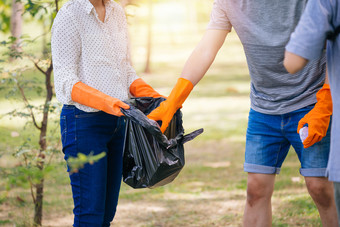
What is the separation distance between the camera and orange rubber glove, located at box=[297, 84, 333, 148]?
96.7 inches

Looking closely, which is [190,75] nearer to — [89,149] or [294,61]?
[89,149]

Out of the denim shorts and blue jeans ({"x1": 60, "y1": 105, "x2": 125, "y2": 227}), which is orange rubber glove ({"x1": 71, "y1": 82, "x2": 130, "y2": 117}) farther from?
the denim shorts

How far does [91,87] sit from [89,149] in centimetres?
34

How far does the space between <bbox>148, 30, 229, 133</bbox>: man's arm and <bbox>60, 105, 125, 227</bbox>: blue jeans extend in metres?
0.28

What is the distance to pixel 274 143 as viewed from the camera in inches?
108

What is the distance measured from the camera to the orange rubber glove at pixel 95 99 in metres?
2.57

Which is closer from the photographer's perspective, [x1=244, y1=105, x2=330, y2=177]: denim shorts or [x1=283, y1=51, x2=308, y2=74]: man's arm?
[x1=283, y1=51, x2=308, y2=74]: man's arm

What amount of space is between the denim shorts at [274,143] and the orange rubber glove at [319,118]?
0.31 ft

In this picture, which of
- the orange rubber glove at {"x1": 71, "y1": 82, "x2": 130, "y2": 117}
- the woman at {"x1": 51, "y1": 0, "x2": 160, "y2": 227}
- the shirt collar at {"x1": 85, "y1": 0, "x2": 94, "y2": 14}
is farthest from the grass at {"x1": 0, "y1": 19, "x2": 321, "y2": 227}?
the shirt collar at {"x1": 85, "y1": 0, "x2": 94, "y2": 14}

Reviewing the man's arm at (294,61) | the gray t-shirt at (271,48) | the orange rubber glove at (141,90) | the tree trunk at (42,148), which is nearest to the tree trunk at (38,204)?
the tree trunk at (42,148)

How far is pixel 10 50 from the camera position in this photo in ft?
12.6

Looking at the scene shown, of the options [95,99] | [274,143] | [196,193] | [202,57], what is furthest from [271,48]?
[196,193]

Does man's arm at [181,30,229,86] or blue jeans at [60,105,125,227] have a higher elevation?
man's arm at [181,30,229,86]

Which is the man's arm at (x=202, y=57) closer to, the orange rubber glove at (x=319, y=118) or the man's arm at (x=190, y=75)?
the man's arm at (x=190, y=75)
